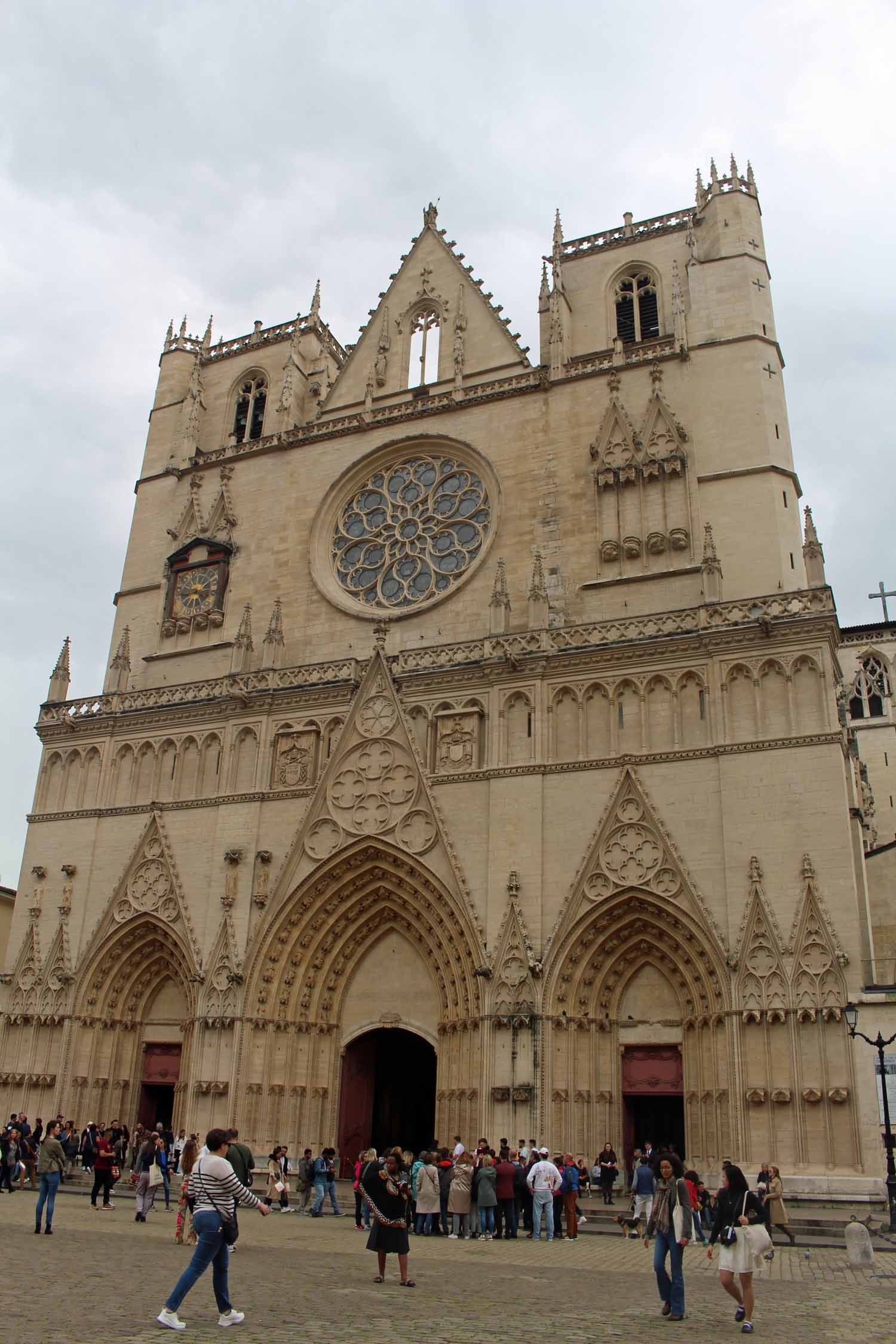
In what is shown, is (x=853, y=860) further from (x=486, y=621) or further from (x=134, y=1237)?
(x=134, y=1237)

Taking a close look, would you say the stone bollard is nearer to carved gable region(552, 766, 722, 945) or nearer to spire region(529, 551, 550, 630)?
carved gable region(552, 766, 722, 945)

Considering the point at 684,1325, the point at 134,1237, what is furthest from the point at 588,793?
the point at 684,1325

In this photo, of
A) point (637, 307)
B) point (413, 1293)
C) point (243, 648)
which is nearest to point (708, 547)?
point (637, 307)

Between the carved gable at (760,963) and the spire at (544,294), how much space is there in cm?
1694

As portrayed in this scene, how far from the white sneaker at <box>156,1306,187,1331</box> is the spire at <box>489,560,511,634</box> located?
18.6m

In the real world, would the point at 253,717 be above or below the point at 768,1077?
above

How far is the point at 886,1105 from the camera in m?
16.4

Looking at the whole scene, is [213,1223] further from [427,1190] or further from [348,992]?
[348,992]

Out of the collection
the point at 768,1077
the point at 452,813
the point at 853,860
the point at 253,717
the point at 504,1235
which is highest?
the point at 253,717

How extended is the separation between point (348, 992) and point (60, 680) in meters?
12.2

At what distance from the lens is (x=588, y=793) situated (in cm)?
2295

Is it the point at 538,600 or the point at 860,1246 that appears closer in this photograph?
the point at 860,1246

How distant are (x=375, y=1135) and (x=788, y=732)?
1302 centimetres

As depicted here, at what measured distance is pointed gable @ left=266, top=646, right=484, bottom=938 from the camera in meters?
24.3
